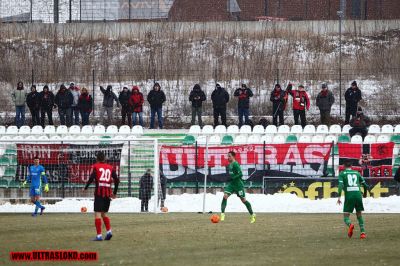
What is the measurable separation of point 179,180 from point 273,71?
502 inches

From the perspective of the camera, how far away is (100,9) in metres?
54.8

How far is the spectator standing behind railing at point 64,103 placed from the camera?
133ft

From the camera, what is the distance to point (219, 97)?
40656 mm

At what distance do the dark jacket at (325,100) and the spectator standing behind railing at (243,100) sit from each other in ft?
9.05

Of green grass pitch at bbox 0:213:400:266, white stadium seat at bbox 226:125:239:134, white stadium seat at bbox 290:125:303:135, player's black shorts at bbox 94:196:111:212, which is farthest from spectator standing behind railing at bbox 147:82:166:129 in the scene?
player's black shorts at bbox 94:196:111:212

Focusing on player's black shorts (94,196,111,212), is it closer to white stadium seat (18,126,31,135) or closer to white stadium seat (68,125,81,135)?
white stadium seat (68,125,81,135)

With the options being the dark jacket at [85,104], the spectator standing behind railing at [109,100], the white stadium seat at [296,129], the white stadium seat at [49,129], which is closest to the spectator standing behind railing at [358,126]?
the white stadium seat at [296,129]

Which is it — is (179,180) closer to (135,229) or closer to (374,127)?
(374,127)

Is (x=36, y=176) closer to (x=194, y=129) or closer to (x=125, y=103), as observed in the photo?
(x=194, y=129)

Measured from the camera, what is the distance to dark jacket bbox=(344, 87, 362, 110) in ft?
132

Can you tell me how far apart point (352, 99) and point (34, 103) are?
484 inches

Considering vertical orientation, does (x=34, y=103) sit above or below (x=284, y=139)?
above

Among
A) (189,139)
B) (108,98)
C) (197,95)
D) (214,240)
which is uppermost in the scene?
(197,95)

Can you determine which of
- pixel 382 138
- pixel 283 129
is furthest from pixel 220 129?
pixel 382 138
